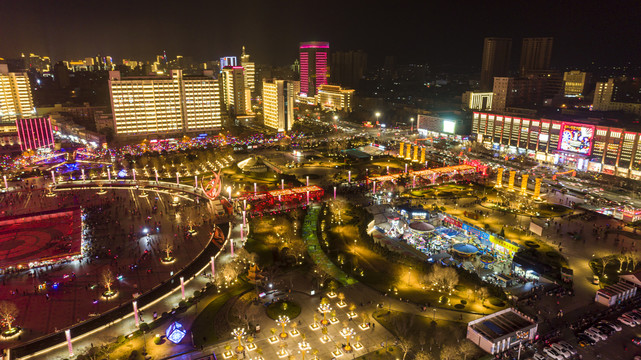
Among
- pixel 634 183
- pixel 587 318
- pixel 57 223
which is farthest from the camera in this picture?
pixel 634 183

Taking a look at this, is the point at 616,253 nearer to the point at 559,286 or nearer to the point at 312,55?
the point at 559,286

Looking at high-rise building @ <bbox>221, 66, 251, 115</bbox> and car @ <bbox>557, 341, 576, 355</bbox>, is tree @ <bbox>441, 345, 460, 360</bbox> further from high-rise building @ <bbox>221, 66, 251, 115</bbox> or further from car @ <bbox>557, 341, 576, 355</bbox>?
high-rise building @ <bbox>221, 66, 251, 115</bbox>

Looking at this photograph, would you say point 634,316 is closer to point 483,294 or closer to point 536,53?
point 483,294

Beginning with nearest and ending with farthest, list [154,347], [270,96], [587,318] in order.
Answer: [154,347], [587,318], [270,96]

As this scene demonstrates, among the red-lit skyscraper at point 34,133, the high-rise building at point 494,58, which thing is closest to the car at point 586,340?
the red-lit skyscraper at point 34,133

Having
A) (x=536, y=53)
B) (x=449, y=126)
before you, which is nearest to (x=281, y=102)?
(x=449, y=126)

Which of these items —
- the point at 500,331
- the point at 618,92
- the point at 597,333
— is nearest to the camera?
the point at 500,331

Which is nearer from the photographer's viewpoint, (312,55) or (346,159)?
(346,159)

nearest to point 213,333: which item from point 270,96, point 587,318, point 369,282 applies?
point 369,282
